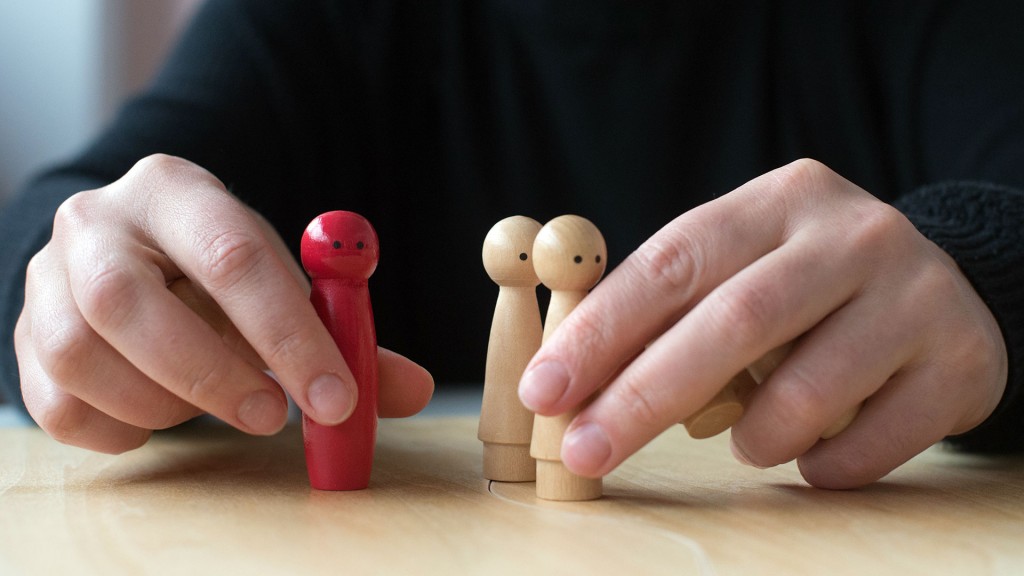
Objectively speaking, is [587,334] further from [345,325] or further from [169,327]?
[169,327]

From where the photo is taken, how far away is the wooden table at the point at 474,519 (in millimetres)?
461

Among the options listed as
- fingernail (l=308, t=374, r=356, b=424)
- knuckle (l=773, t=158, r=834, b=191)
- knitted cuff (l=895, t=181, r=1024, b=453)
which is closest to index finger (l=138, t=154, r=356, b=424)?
fingernail (l=308, t=374, r=356, b=424)

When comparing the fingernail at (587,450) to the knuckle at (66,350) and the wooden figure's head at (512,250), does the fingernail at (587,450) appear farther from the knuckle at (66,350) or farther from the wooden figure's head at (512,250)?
the knuckle at (66,350)

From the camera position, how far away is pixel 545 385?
1.80 ft

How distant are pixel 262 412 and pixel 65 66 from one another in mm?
2059

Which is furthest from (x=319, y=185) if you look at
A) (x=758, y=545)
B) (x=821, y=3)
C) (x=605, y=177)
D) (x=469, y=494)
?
(x=758, y=545)

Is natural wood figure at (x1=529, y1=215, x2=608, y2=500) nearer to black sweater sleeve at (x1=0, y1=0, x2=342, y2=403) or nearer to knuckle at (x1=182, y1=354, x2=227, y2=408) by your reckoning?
knuckle at (x1=182, y1=354, x2=227, y2=408)

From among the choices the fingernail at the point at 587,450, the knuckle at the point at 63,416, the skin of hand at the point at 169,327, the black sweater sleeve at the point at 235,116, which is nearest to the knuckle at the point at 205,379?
the skin of hand at the point at 169,327

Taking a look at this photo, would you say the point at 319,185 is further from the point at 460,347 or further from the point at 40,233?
the point at 40,233

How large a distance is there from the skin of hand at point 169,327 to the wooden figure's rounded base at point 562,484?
0.45ft

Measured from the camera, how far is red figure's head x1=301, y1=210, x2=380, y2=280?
60 cm

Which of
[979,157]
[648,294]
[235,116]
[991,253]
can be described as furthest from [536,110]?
[648,294]

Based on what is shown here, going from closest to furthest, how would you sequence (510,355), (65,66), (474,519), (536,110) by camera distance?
(474,519), (510,355), (536,110), (65,66)

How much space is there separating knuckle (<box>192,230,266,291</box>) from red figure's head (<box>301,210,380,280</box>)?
3cm
